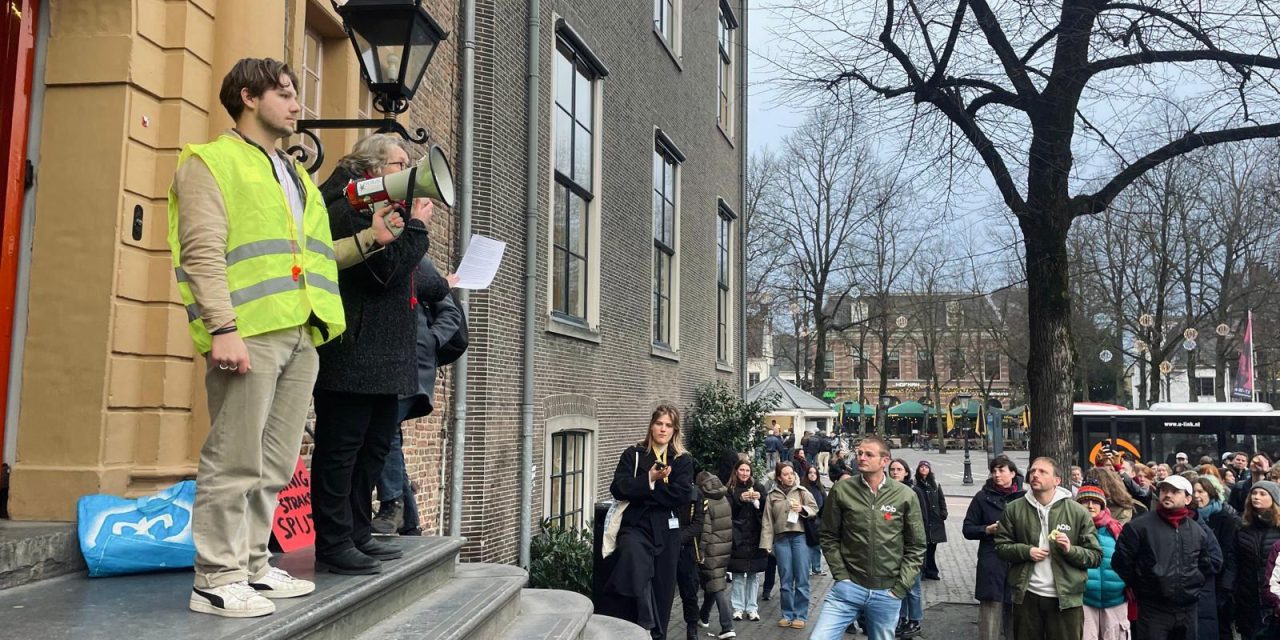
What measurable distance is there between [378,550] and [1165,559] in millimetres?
5935

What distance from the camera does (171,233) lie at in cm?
333

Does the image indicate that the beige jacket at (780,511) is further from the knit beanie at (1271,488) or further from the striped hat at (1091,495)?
the knit beanie at (1271,488)

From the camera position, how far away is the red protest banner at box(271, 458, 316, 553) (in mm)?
5020

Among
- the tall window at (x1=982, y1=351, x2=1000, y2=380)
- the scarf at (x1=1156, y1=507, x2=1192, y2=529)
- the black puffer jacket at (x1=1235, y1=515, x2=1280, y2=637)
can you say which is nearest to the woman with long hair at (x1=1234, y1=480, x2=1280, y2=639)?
the black puffer jacket at (x1=1235, y1=515, x2=1280, y2=637)

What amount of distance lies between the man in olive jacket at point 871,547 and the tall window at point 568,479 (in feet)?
17.5

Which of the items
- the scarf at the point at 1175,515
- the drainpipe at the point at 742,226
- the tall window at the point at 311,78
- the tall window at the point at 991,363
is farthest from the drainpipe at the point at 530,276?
the tall window at the point at 991,363

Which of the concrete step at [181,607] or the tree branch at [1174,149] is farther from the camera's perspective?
the tree branch at [1174,149]

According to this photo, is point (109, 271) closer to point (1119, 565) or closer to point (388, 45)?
point (388, 45)

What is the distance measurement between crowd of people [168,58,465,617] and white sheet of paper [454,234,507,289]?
1232 mm

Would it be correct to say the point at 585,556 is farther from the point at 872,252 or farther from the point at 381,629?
the point at 872,252

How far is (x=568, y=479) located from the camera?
41.3 ft

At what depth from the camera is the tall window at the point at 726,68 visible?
70.5ft

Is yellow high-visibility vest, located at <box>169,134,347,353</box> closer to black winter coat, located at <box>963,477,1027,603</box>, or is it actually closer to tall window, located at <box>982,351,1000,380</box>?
black winter coat, located at <box>963,477,1027,603</box>

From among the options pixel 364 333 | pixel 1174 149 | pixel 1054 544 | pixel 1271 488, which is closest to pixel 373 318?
pixel 364 333
